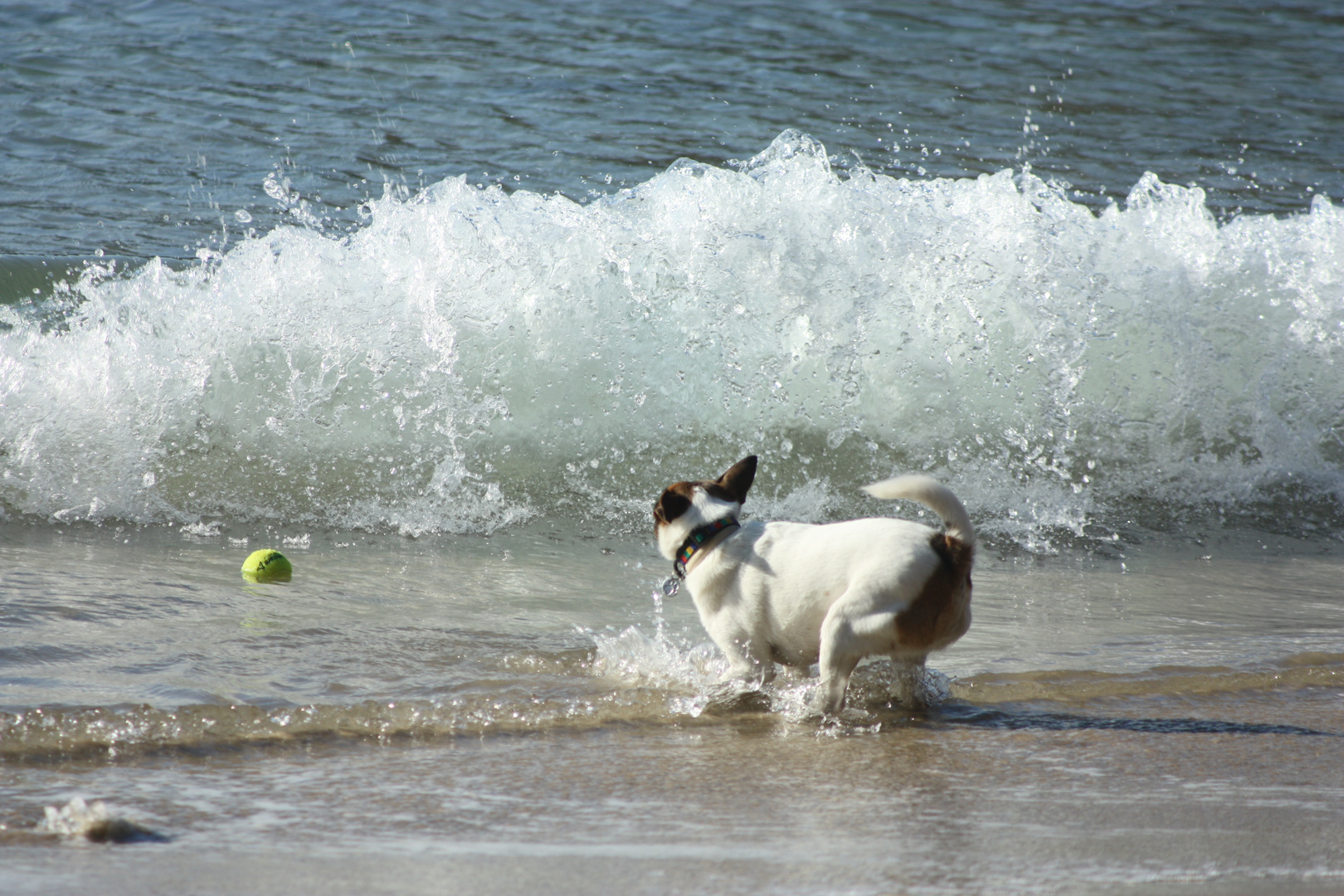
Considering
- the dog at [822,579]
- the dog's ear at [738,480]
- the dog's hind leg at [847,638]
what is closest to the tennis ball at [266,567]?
the dog at [822,579]

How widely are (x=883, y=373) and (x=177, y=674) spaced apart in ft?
14.1

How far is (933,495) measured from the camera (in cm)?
328

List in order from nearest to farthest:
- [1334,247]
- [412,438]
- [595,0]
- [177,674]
A: [177,674] → [412,438] → [1334,247] → [595,0]

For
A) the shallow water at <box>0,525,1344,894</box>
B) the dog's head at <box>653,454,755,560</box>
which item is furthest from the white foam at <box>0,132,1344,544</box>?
the dog's head at <box>653,454,755,560</box>

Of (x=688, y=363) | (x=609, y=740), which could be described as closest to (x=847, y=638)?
(x=609, y=740)

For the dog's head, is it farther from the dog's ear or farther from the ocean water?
the ocean water

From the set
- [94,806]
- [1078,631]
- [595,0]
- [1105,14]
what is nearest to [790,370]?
[1078,631]

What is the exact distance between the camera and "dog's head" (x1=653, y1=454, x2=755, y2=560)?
3.68 meters

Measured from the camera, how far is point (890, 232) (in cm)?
702

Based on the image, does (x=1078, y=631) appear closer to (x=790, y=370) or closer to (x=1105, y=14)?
(x=790, y=370)

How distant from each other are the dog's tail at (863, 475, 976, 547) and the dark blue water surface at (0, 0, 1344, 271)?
6307mm

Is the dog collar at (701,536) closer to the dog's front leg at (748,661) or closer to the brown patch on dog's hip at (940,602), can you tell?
the dog's front leg at (748,661)

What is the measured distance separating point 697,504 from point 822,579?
0.48 meters

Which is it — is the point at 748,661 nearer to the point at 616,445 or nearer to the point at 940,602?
the point at 940,602
